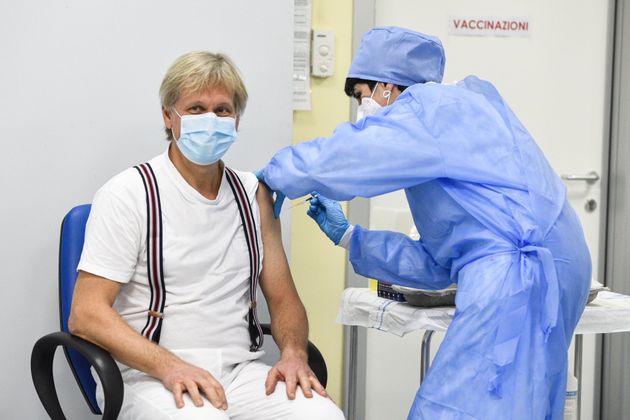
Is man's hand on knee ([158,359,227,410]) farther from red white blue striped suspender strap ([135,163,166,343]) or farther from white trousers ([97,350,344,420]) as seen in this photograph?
red white blue striped suspender strap ([135,163,166,343])

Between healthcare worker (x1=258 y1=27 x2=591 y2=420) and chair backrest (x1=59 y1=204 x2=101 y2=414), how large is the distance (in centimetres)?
56

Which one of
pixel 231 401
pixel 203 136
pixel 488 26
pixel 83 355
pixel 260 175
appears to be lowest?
pixel 231 401

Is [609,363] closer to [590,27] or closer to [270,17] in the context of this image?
[590,27]

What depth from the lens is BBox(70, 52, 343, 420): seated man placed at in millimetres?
1879

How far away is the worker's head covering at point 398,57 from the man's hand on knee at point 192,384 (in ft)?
2.74

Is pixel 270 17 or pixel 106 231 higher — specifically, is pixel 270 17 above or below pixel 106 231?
above

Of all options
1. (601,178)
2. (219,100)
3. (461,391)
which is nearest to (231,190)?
(219,100)

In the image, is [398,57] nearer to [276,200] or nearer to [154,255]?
[276,200]

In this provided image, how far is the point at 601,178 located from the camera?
3.29 meters

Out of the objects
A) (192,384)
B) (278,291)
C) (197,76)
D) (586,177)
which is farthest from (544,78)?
(192,384)

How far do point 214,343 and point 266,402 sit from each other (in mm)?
200

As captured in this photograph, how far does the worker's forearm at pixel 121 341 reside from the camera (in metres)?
1.86

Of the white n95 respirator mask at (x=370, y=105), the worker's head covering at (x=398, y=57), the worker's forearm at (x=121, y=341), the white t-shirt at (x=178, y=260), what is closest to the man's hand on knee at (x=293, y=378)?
the white t-shirt at (x=178, y=260)

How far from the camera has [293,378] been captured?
6.44ft
